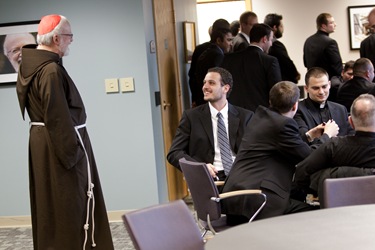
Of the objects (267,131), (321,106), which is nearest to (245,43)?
(321,106)

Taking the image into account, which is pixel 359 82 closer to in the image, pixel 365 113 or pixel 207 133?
pixel 207 133

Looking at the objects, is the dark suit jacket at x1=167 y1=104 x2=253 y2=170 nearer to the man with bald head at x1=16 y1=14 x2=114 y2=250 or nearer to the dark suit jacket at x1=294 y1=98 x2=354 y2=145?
the dark suit jacket at x1=294 y1=98 x2=354 y2=145

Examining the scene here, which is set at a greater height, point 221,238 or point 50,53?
point 50,53

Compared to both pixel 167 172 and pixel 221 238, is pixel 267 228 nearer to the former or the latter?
pixel 221 238

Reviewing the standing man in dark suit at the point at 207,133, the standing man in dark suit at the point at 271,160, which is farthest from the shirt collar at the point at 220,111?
the standing man in dark suit at the point at 271,160

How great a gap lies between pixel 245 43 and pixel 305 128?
2.55 meters

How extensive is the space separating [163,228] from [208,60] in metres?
3.95

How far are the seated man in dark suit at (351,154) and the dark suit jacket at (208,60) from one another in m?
2.80

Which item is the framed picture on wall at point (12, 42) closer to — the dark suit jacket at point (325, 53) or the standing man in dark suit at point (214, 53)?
the standing man in dark suit at point (214, 53)

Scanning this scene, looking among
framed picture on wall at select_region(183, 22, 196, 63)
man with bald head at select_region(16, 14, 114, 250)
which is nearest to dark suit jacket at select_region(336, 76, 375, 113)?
framed picture on wall at select_region(183, 22, 196, 63)

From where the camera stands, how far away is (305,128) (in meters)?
4.71

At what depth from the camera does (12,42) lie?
6.20m

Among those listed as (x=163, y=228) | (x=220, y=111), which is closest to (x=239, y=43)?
(x=220, y=111)

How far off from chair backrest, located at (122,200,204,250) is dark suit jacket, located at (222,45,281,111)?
3.55 meters
